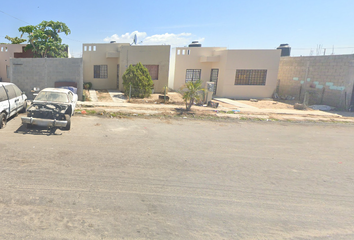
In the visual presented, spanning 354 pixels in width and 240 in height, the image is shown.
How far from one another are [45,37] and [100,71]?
18.2ft

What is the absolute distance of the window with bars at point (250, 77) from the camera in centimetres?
2002

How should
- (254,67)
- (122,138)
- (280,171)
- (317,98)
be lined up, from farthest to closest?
(254,67), (317,98), (122,138), (280,171)

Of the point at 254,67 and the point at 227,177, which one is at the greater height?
the point at 254,67

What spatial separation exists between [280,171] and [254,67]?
1557 cm

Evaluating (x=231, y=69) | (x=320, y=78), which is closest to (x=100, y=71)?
(x=231, y=69)

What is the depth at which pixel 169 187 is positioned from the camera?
4730 mm

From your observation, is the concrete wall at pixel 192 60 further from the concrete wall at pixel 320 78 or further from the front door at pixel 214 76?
the concrete wall at pixel 320 78

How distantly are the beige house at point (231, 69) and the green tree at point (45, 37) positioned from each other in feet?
32.3

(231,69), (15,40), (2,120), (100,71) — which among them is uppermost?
(15,40)

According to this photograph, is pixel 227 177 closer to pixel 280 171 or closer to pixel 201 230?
pixel 280 171

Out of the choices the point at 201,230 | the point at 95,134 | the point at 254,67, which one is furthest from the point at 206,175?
the point at 254,67

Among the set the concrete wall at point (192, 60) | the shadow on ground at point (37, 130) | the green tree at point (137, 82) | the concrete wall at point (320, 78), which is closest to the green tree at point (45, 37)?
the green tree at point (137, 82)

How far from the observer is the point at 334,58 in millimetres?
17031

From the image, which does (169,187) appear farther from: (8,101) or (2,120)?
(8,101)
